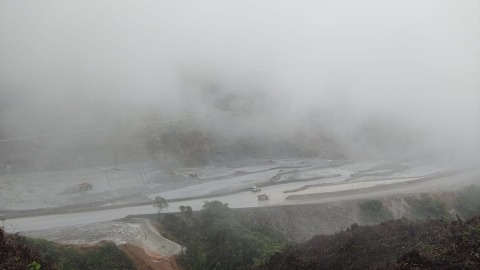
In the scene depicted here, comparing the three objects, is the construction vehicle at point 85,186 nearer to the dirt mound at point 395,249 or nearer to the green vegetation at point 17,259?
the dirt mound at point 395,249

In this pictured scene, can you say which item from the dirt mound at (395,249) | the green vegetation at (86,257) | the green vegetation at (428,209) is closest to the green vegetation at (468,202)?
the green vegetation at (428,209)

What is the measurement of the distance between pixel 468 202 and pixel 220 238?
77.0 ft

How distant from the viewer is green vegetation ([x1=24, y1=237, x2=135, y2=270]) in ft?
51.6

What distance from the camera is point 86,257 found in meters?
16.3

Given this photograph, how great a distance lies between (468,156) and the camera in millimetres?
59719

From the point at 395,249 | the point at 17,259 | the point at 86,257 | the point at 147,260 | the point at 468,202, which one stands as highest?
the point at 17,259

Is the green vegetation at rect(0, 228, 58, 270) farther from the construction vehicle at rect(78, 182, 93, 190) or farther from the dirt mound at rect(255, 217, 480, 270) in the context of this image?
the construction vehicle at rect(78, 182, 93, 190)

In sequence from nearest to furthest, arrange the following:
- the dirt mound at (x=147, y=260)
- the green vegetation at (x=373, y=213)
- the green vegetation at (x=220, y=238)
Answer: the dirt mound at (x=147, y=260) < the green vegetation at (x=220, y=238) < the green vegetation at (x=373, y=213)

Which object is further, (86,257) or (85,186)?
(85,186)

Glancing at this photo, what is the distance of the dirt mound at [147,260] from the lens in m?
17.7

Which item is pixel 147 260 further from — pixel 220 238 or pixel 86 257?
pixel 220 238

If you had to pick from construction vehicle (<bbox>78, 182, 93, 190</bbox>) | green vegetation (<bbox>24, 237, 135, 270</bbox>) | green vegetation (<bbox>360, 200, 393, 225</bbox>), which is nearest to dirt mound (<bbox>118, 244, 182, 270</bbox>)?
green vegetation (<bbox>24, 237, 135, 270</bbox>)

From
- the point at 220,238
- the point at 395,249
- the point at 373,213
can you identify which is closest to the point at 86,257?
the point at 220,238

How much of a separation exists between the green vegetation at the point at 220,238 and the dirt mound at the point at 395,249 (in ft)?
12.1
